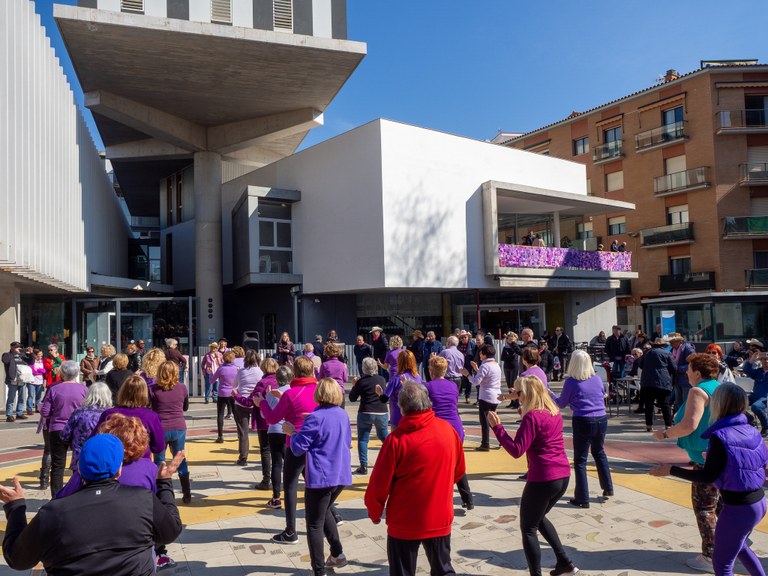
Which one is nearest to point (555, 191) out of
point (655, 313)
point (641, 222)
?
point (655, 313)

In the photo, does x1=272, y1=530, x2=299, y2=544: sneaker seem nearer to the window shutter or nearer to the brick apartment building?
the window shutter

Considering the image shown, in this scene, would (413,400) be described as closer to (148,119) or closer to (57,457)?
(57,457)

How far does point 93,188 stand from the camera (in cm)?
2241

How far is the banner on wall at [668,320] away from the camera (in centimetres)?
1931

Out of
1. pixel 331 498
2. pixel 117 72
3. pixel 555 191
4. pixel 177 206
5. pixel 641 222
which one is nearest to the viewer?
pixel 331 498

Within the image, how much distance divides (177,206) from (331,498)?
1095 inches

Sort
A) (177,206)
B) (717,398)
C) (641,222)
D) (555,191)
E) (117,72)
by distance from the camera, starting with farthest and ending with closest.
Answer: (641,222) < (177,206) < (555,191) < (117,72) < (717,398)

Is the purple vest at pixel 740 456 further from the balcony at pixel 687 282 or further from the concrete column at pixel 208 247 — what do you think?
the balcony at pixel 687 282

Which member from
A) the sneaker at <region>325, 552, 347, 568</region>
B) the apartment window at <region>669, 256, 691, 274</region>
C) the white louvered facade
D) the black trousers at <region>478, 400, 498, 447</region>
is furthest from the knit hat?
the apartment window at <region>669, 256, 691, 274</region>

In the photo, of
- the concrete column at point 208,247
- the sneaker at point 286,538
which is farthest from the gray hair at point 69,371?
the concrete column at point 208,247

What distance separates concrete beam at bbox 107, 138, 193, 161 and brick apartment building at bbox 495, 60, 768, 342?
17.2 m

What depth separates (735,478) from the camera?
4023 millimetres

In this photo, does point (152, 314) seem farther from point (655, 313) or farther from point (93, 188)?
point (655, 313)

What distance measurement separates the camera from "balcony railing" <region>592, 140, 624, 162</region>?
3681 cm
